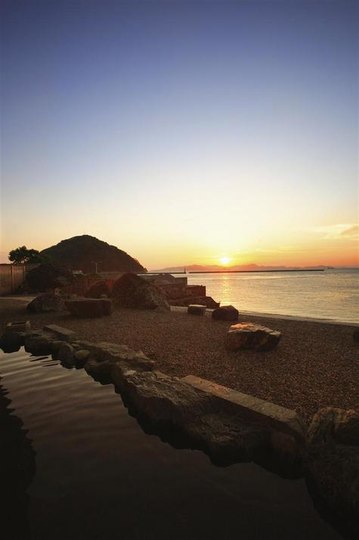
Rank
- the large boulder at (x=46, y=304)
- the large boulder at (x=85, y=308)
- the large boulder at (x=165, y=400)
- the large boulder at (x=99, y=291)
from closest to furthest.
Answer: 1. the large boulder at (x=165, y=400)
2. the large boulder at (x=85, y=308)
3. the large boulder at (x=46, y=304)
4. the large boulder at (x=99, y=291)

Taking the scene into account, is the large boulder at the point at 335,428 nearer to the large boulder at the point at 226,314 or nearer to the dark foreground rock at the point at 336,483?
the dark foreground rock at the point at 336,483

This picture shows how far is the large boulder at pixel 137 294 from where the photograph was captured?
1662 centimetres

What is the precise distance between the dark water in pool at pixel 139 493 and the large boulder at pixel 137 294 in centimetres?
1170

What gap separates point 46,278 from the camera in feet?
94.6

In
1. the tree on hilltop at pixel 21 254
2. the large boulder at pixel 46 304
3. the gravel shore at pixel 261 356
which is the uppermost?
the tree on hilltop at pixel 21 254

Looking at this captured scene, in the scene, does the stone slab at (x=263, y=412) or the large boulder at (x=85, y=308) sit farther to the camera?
the large boulder at (x=85, y=308)

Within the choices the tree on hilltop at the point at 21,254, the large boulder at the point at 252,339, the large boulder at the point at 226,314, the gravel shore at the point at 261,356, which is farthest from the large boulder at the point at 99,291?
the tree on hilltop at the point at 21,254

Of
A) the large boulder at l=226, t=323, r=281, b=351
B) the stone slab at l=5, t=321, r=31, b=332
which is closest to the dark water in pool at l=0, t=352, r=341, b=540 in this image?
the large boulder at l=226, t=323, r=281, b=351

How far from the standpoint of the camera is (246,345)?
795cm

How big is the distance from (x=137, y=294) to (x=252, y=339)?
996 cm

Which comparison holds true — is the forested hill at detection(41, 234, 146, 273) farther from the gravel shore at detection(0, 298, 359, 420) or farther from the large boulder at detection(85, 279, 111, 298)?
the gravel shore at detection(0, 298, 359, 420)

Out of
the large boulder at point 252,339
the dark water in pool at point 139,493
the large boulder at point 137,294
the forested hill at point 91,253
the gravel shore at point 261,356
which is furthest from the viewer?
the forested hill at point 91,253

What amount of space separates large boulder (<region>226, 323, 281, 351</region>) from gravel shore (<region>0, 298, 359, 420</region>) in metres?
0.20

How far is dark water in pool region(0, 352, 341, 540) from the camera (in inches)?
112
